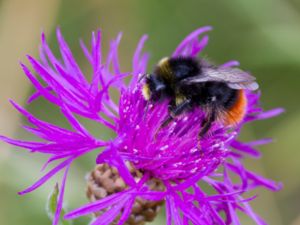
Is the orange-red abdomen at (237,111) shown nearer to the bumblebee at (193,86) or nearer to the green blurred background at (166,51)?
the bumblebee at (193,86)

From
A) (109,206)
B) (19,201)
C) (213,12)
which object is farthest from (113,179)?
(213,12)

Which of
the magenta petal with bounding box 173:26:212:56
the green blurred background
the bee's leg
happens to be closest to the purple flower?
the bee's leg

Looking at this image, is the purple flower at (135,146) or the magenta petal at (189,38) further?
the magenta petal at (189,38)

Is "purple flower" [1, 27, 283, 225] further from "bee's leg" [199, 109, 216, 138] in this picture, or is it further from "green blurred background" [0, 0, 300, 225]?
"green blurred background" [0, 0, 300, 225]

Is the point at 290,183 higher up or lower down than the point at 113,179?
lower down

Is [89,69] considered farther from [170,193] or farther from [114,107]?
[170,193]

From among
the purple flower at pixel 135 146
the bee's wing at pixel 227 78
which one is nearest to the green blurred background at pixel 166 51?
the purple flower at pixel 135 146
